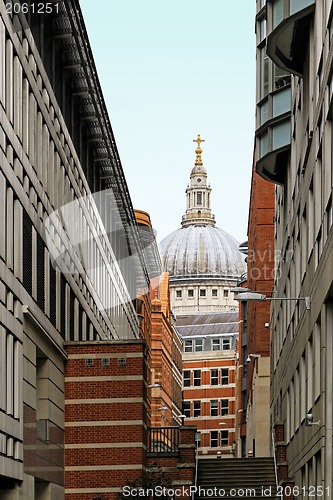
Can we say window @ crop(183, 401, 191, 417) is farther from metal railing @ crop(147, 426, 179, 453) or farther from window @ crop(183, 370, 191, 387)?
metal railing @ crop(147, 426, 179, 453)

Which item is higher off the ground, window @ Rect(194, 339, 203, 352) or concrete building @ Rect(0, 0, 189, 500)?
window @ Rect(194, 339, 203, 352)

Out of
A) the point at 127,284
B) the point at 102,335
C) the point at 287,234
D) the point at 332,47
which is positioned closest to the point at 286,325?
the point at 287,234

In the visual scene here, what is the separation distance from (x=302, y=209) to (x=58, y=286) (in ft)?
24.2

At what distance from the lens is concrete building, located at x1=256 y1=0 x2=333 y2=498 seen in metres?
25.7

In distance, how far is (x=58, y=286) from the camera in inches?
1448

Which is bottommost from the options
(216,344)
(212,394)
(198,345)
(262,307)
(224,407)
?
(262,307)

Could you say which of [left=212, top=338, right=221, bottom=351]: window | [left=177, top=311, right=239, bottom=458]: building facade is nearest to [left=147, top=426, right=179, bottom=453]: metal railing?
[left=177, top=311, right=239, bottom=458]: building facade

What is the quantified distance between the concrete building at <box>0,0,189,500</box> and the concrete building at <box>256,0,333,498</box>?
14.9ft

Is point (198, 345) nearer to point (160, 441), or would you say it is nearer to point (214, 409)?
point (214, 409)

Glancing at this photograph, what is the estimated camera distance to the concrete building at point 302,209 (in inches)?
1011

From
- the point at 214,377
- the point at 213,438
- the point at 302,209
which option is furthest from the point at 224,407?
the point at 302,209

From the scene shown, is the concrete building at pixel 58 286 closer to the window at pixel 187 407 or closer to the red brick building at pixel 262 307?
the red brick building at pixel 262 307

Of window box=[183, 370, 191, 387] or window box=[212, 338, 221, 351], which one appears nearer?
window box=[183, 370, 191, 387]

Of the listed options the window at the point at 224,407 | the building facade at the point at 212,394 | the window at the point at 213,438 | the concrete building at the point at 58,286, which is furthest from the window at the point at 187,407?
the concrete building at the point at 58,286
